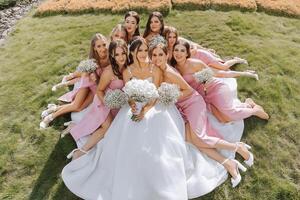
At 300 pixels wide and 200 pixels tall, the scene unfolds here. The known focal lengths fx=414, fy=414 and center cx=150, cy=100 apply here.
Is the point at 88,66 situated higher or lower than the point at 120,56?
lower

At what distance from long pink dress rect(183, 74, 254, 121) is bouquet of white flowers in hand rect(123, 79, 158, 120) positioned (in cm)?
118

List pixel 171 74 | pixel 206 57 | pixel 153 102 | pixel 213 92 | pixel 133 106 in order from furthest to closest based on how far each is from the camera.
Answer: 1. pixel 206 57
2. pixel 213 92
3. pixel 171 74
4. pixel 153 102
5. pixel 133 106

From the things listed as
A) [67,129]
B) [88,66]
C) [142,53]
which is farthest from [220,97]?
[67,129]

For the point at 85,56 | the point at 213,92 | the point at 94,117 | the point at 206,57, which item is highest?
the point at 206,57

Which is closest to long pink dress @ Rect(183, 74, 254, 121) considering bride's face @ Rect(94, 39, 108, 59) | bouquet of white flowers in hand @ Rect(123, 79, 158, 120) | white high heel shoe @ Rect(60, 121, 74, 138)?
bouquet of white flowers in hand @ Rect(123, 79, 158, 120)

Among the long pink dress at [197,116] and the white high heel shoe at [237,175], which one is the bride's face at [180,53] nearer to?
the long pink dress at [197,116]

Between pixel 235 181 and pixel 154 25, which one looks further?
pixel 154 25

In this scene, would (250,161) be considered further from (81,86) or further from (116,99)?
(81,86)

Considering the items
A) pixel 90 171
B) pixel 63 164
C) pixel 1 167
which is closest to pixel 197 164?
pixel 90 171

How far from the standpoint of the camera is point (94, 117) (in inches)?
284

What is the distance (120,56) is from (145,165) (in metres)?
1.92

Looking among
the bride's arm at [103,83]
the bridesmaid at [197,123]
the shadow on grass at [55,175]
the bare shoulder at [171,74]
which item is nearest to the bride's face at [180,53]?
the bridesmaid at [197,123]

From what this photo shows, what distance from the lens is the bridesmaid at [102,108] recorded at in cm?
690

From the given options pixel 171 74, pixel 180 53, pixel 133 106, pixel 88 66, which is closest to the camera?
pixel 133 106
